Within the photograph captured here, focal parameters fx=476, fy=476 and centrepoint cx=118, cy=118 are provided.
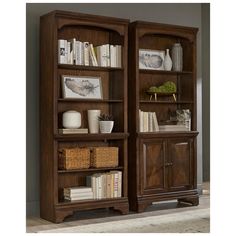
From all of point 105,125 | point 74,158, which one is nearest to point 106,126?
point 105,125

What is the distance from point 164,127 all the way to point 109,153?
0.77m

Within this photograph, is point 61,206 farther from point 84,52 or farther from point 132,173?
point 84,52

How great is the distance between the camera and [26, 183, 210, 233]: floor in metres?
4.03

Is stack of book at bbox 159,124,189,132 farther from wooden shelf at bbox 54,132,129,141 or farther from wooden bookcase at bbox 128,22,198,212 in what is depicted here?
wooden shelf at bbox 54,132,129,141

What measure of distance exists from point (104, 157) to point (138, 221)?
2.33 ft

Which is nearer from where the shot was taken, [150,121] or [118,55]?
[118,55]

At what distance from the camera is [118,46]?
190 inches

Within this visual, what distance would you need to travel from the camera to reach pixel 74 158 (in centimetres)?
448

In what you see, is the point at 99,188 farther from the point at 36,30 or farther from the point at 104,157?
the point at 36,30

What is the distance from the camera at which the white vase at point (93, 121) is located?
472 cm

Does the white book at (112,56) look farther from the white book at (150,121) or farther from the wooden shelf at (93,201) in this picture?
the wooden shelf at (93,201)

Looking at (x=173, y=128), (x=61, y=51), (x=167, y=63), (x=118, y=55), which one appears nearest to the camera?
(x=61, y=51)

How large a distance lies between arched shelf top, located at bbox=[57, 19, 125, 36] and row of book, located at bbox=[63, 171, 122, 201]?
1428 mm
